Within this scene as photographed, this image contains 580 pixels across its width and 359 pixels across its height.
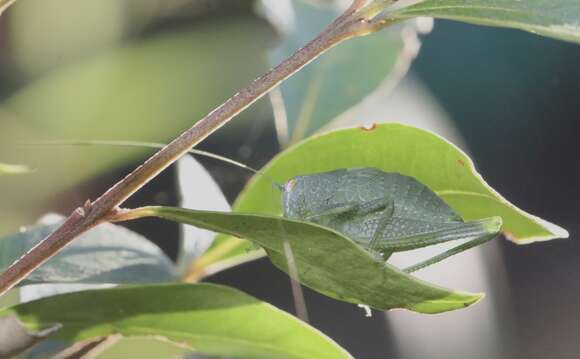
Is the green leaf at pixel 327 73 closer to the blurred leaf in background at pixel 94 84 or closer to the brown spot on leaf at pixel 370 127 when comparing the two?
the blurred leaf in background at pixel 94 84

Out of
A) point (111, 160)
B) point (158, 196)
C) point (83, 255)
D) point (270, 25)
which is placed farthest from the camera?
point (158, 196)

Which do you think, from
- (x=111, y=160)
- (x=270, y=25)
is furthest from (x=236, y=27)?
(x=111, y=160)

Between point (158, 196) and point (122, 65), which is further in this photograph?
point (158, 196)

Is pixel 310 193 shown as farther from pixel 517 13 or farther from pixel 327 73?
pixel 327 73

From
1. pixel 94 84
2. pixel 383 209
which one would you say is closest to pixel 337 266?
pixel 383 209

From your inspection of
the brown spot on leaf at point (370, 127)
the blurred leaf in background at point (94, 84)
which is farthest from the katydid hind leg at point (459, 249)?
the blurred leaf in background at point (94, 84)

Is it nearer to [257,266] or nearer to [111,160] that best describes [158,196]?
[111,160]
